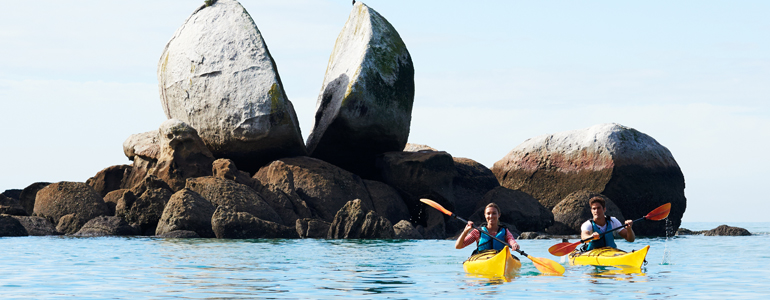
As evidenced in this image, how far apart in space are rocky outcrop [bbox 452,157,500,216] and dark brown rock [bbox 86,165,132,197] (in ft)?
38.5

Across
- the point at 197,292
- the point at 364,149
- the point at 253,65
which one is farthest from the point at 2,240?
the point at 197,292

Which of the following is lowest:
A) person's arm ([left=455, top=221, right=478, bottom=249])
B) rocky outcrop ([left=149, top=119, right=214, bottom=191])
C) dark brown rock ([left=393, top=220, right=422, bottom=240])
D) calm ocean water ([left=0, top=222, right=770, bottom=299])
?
calm ocean water ([left=0, top=222, right=770, bottom=299])

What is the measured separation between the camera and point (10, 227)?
73.7ft

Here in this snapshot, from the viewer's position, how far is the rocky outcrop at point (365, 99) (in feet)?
84.1

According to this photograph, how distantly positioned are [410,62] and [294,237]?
30.2 feet

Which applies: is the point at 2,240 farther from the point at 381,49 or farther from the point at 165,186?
the point at 381,49

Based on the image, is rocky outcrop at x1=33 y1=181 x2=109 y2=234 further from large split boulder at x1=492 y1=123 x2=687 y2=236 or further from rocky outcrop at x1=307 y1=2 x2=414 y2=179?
large split boulder at x1=492 y1=123 x2=687 y2=236

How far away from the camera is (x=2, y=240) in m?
20.3

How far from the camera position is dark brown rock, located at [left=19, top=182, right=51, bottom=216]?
26.5 m

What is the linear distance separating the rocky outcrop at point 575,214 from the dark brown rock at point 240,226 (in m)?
9.74

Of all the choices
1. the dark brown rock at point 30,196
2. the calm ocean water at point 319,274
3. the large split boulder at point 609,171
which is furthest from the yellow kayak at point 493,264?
the dark brown rock at point 30,196

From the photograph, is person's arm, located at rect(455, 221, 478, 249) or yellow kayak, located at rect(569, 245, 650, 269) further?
yellow kayak, located at rect(569, 245, 650, 269)

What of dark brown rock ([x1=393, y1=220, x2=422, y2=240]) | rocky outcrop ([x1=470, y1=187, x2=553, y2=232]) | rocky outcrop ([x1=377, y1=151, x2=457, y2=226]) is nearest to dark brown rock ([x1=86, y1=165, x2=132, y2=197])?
rocky outcrop ([x1=377, y1=151, x2=457, y2=226])

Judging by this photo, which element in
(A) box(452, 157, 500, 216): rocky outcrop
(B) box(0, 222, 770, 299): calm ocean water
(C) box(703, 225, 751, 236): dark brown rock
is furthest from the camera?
(C) box(703, 225, 751, 236): dark brown rock
